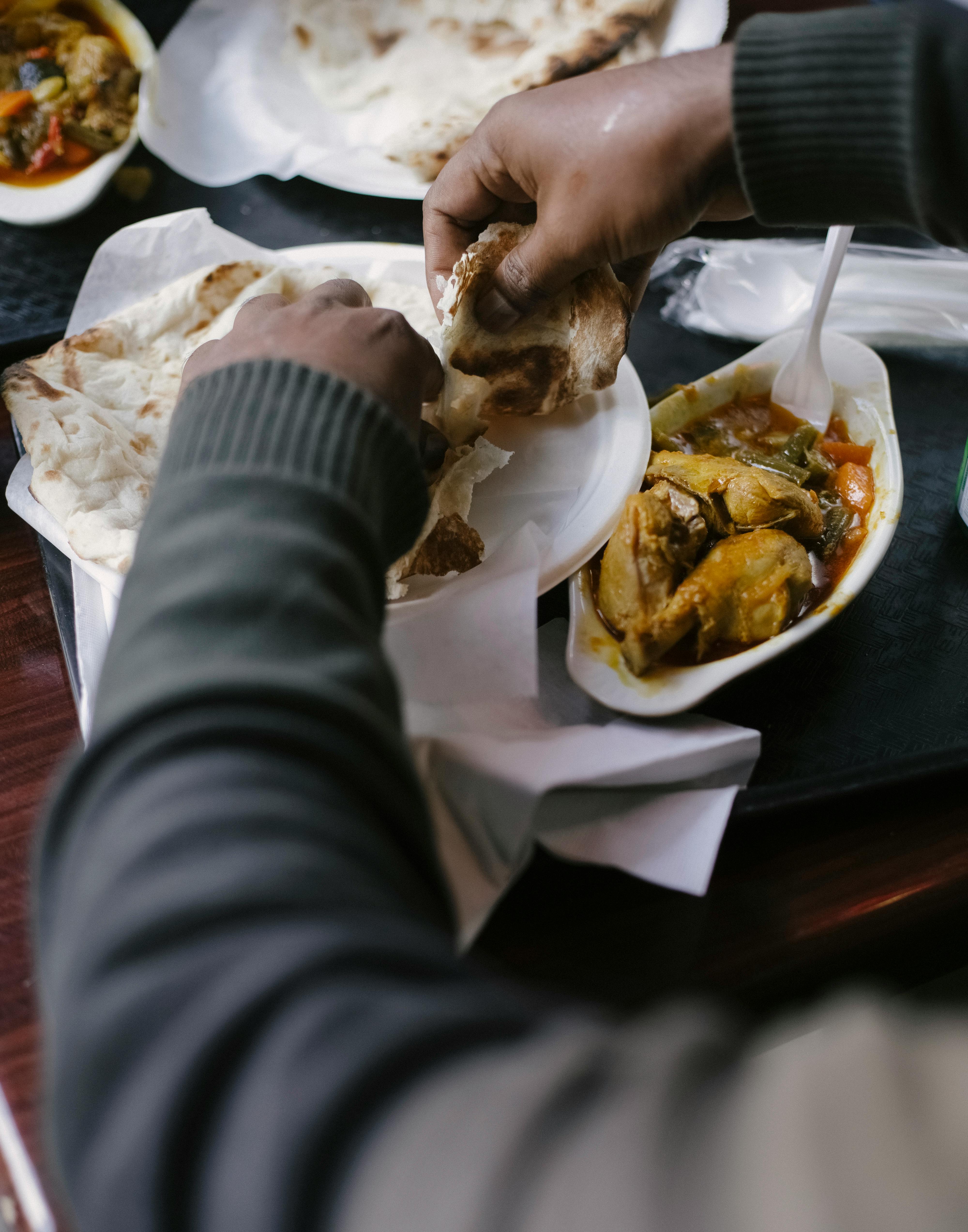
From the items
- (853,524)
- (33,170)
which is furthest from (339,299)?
(33,170)

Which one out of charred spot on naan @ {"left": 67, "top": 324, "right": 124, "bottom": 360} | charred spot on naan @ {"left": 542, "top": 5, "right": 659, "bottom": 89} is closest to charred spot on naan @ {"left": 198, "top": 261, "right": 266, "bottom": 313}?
charred spot on naan @ {"left": 67, "top": 324, "right": 124, "bottom": 360}

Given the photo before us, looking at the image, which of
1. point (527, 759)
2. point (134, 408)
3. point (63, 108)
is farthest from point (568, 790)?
point (63, 108)

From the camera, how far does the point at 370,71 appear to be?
2062mm

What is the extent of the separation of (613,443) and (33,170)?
1468 millimetres

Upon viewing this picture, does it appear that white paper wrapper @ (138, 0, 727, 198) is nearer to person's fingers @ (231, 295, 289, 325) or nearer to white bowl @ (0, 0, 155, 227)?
white bowl @ (0, 0, 155, 227)

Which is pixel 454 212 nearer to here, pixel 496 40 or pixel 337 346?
pixel 337 346

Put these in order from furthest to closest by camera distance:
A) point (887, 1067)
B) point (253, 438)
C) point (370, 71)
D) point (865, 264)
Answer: point (370, 71)
point (865, 264)
point (253, 438)
point (887, 1067)

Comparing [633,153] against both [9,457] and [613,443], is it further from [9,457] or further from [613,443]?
[9,457]

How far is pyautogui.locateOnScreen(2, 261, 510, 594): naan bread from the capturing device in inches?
45.6

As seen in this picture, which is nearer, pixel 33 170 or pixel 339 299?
pixel 339 299

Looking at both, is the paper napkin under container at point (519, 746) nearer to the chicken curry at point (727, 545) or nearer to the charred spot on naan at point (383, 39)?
the chicken curry at point (727, 545)

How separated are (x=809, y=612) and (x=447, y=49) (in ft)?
5.48

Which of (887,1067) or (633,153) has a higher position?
(633,153)

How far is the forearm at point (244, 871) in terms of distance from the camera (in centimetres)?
43
